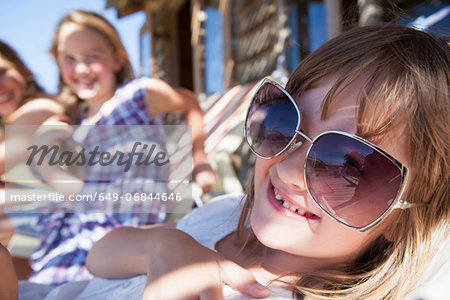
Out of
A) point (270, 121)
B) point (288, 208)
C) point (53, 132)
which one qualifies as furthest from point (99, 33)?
point (288, 208)

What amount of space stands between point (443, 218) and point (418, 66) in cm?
28

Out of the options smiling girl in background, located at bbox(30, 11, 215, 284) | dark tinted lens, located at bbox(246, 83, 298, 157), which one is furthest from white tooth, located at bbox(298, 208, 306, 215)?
smiling girl in background, located at bbox(30, 11, 215, 284)

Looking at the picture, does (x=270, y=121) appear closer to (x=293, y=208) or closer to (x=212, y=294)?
(x=293, y=208)

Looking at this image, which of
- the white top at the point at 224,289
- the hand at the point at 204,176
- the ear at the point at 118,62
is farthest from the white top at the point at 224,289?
the ear at the point at 118,62

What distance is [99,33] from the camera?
177 cm

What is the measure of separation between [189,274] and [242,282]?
98mm

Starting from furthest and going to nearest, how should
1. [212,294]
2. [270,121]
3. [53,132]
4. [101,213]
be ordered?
1. [53,132]
2. [101,213]
3. [270,121]
4. [212,294]

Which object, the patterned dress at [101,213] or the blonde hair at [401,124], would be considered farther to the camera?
the patterned dress at [101,213]

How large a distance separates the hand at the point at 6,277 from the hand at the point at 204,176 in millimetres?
955

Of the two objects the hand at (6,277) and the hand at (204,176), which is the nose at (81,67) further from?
the hand at (6,277)

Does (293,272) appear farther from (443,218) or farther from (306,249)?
(443,218)

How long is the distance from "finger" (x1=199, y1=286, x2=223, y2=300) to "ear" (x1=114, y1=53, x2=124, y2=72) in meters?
1.46

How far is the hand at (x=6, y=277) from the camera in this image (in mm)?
631

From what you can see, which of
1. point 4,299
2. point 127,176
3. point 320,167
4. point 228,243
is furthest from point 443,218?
point 127,176
